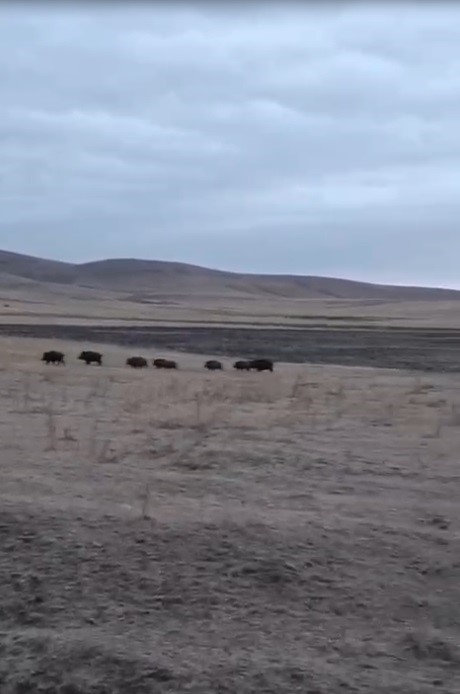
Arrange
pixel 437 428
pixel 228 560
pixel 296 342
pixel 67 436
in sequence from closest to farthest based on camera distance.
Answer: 1. pixel 228 560
2. pixel 67 436
3. pixel 437 428
4. pixel 296 342

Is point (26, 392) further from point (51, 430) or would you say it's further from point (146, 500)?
point (146, 500)

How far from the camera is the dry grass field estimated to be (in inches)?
279

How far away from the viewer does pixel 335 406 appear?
1984 centimetres

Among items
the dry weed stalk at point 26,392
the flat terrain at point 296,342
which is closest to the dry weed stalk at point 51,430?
the dry weed stalk at point 26,392

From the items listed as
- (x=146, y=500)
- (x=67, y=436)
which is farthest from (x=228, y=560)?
(x=67, y=436)

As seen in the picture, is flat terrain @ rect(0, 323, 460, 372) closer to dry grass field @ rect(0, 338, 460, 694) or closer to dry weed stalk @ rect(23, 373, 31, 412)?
dry weed stalk @ rect(23, 373, 31, 412)

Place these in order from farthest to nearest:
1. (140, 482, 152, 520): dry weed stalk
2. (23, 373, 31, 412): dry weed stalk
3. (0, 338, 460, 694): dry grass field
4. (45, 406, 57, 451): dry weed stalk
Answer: (23, 373, 31, 412): dry weed stalk < (45, 406, 57, 451): dry weed stalk < (140, 482, 152, 520): dry weed stalk < (0, 338, 460, 694): dry grass field

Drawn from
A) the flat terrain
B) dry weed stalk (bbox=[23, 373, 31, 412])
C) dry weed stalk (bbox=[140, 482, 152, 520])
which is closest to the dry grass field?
dry weed stalk (bbox=[140, 482, 152, 520])

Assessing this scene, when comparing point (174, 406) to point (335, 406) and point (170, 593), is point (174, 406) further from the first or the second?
point (170, 593)

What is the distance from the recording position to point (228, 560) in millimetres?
8734

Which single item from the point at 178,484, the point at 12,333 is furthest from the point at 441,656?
the point at 12,333

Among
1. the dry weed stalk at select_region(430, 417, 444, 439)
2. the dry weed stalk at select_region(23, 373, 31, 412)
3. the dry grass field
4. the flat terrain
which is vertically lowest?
the dry grass field

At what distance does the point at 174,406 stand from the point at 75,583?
428 inches

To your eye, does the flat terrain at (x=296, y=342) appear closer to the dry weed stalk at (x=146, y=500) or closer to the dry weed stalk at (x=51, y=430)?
the dry weed stalk at (x=51, y=430)
